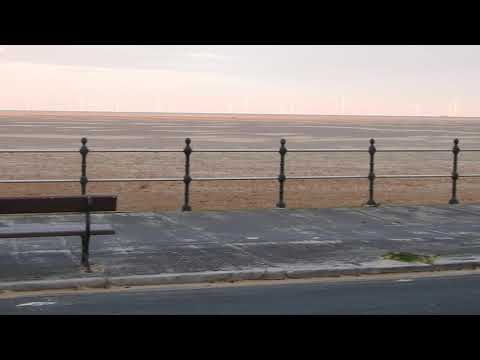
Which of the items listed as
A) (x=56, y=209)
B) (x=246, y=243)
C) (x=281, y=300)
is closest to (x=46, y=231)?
(x=56, y=209)

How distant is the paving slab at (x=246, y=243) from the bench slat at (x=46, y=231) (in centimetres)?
42

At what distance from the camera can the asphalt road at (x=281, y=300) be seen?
8430mm

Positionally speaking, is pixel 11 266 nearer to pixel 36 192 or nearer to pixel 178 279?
pixel 178 279

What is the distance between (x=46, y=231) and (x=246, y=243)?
3.26m

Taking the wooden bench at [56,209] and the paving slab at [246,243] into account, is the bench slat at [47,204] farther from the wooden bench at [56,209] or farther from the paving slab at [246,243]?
the paving slab at [246,243]

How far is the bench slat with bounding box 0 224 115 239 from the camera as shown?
33.1ft

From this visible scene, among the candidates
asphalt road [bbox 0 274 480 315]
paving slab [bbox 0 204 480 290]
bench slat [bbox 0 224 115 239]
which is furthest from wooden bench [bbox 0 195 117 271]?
asphalt road [bbox 0 274 480 315]

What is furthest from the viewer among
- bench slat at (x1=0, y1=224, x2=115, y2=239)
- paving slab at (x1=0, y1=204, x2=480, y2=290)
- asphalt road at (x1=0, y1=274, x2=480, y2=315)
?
paving slab at (x1=0, y1=204, x2=480, y2=290)

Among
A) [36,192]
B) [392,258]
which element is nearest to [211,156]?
[36,192]

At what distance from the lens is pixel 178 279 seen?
32.6ft

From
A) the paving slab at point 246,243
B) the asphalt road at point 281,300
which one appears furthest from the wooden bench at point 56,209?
the asphalt road at point 281,300

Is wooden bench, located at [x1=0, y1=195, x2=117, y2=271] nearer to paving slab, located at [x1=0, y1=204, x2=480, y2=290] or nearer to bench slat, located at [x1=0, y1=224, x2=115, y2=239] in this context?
bench slat, located at [x1=0, y1=224, x2=115, y2=239]

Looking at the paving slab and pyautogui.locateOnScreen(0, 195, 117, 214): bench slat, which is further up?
pyautogui.locateOnScreen(0, 195, 117, 214): bench slat

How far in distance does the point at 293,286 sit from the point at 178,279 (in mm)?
1341
